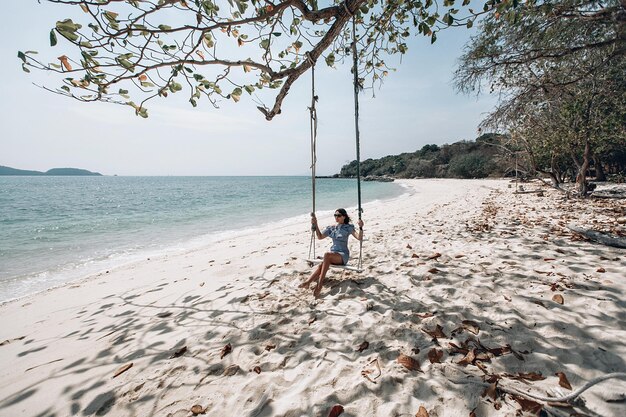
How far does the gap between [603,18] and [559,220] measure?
15.9 ft

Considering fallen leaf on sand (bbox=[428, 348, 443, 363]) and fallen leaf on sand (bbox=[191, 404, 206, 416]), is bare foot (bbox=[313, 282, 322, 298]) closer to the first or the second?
fallen leaf on sand (bbox=[428, 348, 443, 363])

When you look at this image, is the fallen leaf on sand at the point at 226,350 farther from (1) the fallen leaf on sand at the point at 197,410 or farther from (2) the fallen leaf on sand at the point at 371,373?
(2) the fallen leaf on sand at the point at 371,373

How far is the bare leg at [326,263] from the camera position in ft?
14.4

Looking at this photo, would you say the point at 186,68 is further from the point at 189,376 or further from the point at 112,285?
the point at 112,285

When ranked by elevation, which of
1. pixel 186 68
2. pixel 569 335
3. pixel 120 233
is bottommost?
pixel 120 233

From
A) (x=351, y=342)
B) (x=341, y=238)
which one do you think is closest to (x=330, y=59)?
(x=341, y=238)

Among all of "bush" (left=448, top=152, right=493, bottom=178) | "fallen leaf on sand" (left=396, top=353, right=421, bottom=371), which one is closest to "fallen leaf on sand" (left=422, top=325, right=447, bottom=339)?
"fallen leaf on sand" (left=396, top=353, right=421, bottom=371)

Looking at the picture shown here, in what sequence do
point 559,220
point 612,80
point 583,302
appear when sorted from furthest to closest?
point 612,80
point 559,220
point 583,302

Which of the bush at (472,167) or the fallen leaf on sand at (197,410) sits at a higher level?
the bush at (472,167)

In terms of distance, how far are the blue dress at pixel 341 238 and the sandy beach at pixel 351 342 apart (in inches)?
16.9

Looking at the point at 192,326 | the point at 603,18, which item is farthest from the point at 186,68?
the point at 603,18

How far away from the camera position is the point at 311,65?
443cm

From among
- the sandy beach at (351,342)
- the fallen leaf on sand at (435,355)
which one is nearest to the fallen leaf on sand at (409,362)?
the sandy beach at (351,342)

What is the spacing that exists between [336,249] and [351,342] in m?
2.07
